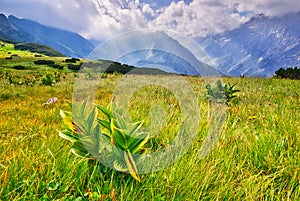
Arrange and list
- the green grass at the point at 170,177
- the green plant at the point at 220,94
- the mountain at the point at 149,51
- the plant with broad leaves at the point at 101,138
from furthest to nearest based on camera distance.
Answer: the green plant at the point at 220,94 < the mountain at the point at 149,51 < the plant with broad leaves at the point at 101,138 < the green grass at the point at 170,177

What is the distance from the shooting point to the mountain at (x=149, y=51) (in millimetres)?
2990

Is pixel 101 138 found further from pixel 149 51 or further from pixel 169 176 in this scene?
pixel 149 51

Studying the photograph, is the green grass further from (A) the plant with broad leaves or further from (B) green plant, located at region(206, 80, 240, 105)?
(B) green plant, located at region(206, 80, 240, 105)

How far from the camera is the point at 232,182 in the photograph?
2.24m

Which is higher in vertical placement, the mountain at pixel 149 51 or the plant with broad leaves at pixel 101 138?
the mountain at pixel 149 51

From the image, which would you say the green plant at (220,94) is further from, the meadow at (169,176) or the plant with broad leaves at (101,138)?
the plant with broad leaves at (101,138)

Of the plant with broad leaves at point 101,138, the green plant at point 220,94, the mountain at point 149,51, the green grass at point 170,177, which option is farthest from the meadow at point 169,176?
the green plant at point 220,94

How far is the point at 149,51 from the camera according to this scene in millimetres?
3287

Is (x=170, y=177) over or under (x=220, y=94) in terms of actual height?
under

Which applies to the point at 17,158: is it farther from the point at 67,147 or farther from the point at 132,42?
the point at 132,42

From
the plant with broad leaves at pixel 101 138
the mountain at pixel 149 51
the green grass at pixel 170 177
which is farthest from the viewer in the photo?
the mountain at pixel 149 51

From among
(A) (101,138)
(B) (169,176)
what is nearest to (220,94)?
(B) (169,176)

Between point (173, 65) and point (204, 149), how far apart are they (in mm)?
1432

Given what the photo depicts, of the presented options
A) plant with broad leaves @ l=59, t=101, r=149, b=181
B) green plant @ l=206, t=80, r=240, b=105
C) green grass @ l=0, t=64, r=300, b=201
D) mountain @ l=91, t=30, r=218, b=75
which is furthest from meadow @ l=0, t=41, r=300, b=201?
green plant @ l=206, t=80, r=240, b=105
